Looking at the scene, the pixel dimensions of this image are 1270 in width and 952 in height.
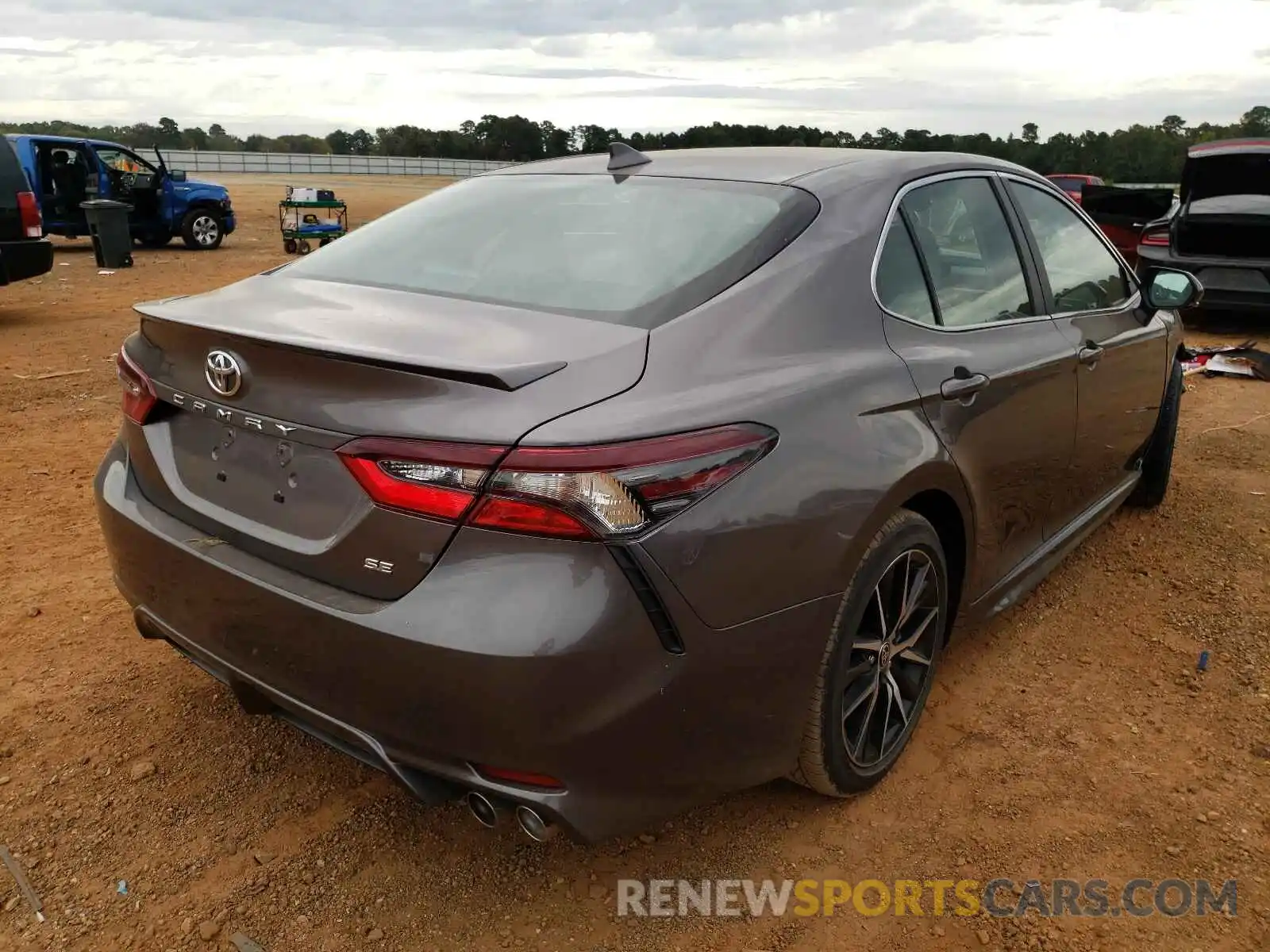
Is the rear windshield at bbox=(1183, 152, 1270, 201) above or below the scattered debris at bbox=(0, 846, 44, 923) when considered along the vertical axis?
above

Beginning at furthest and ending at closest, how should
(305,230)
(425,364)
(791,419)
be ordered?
(305,230)
(791,419)
(425,364)

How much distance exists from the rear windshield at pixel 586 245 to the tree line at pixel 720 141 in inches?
27.5

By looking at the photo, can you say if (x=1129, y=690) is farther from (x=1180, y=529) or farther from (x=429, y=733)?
(x=429, y=733)

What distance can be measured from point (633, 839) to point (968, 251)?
1.99 metres

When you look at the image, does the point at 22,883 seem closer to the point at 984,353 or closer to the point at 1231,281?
the point at 984,353

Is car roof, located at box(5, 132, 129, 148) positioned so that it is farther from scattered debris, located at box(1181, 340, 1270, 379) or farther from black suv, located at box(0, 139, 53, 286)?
scattered debris, located at box(1181, 340, 1270, 379)

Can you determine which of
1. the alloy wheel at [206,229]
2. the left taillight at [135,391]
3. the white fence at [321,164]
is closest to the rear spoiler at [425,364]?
the left taillight at [135,391]

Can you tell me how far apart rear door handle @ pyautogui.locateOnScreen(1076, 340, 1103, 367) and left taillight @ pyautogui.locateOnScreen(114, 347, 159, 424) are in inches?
112

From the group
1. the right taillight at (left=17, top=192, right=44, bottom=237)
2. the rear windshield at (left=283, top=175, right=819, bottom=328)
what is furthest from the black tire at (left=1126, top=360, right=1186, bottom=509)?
the right taillight at (left=17, top=192, right=44, bottom=237)

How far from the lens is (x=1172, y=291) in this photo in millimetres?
4012

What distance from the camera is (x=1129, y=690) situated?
322 cm

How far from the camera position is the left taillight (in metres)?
2.39

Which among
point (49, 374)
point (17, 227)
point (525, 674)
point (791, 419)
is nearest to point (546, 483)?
point (525, 674)

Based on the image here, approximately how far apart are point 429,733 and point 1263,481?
518 cm
